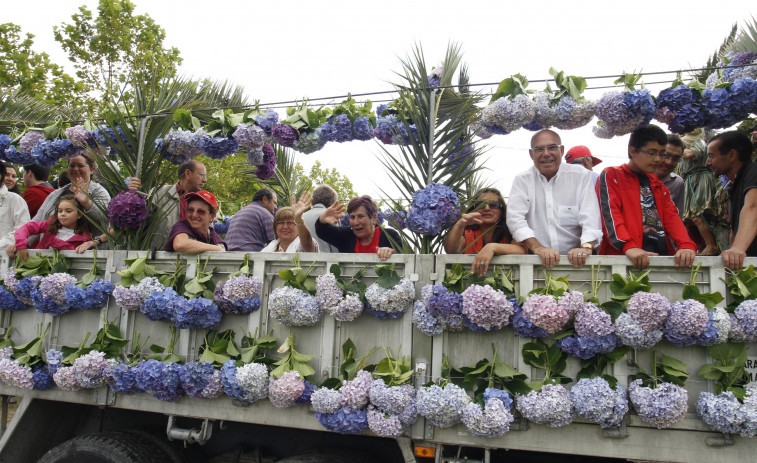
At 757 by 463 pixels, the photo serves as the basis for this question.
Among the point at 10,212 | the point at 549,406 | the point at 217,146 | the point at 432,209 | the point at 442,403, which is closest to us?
the point at 549,406

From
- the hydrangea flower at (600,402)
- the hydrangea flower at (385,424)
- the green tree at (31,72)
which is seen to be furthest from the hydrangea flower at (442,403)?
the green tree at (31,72)

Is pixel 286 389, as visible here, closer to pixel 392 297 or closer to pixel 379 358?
pixel 379 358

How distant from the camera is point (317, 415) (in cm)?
346

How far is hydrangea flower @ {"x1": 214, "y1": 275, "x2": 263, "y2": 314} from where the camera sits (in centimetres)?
372

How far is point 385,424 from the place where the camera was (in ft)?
10.7

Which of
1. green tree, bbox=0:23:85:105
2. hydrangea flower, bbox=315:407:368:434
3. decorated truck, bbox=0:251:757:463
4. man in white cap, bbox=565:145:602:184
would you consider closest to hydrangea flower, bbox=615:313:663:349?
decorated truck, bbox=0:251:757:463

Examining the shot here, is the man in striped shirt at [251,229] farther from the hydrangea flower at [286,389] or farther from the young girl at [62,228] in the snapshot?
the hydrangea flower at [286,389]

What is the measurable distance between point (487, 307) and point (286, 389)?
1.29 metres

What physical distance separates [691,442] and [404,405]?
1.50m

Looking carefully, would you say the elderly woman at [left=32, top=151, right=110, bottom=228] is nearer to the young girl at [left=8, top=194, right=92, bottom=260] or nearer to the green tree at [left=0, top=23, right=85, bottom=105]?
the young girl at [left=8, top=194, right=92, bottom=260]

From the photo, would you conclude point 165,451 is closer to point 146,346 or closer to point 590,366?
point 146,346

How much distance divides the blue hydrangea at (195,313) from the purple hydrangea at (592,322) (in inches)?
90.4

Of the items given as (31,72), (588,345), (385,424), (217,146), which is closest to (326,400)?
(385,424)

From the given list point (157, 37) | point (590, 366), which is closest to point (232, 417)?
point (590, 366)
